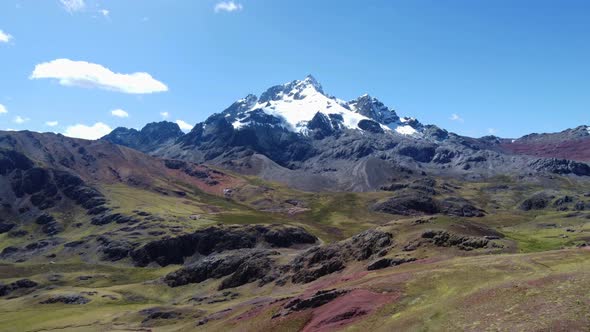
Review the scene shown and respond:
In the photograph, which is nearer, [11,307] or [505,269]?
[505,269]

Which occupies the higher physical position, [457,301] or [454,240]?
[454,240]

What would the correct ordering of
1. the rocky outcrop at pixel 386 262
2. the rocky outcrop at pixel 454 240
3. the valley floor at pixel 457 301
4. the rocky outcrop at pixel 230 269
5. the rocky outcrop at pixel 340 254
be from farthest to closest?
the rocky outcrop at pixel 230 269
the rocky outcrop at pixel 340 254
the rocky outcrop at pixel 454 240
the rocky outcrop at pixel 386 262
the valley floor at pixel 457 301

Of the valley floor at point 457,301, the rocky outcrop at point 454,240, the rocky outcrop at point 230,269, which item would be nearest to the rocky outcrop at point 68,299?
the rocky outcrop at point 230,269

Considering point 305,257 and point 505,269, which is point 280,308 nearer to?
point 505,269

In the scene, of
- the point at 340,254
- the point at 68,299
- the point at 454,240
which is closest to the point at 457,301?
the point at 454,240

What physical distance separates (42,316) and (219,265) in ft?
175

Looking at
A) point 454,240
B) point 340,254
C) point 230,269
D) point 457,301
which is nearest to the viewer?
point 457,301

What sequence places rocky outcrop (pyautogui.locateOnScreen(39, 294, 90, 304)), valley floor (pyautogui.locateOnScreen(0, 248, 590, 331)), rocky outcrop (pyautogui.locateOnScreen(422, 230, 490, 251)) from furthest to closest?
1. rocky outcrop (pyautogui.locateOnScreen(39, 294, 90, 304))
2. rocky outcrop (pyautogui.locateOnScreen(422, 230, 490, 251))
3. valley floor (pyautogui.locateOnScreen(0, 248, 590, 331))

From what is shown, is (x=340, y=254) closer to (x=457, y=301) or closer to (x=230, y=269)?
(x=230, y=269)

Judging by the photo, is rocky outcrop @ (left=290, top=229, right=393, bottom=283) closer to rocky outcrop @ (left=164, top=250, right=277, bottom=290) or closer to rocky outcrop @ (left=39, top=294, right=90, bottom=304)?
rocky outcrop @ (left=164, top=250, right=277, bottom=290)

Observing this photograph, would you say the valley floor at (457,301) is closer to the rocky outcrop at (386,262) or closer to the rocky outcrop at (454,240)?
the rocky outcrop at (386,262)

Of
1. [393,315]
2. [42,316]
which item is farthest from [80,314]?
[393,315]

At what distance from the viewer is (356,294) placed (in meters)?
66.9

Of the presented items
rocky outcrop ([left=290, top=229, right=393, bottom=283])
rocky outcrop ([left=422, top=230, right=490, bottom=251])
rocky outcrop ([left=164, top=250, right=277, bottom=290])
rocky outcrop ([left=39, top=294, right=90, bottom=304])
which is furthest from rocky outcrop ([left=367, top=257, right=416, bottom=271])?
rocky outcrop ([left=39, top=294, right=90, bottom=304])
